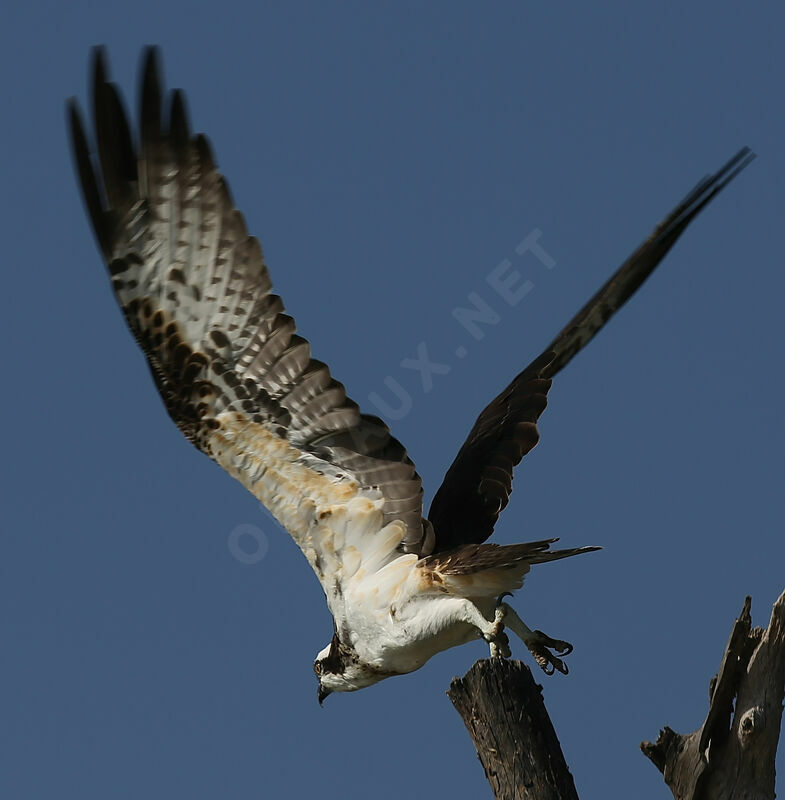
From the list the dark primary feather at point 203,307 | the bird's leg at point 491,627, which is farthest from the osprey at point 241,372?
the bird's leg at point 491,627

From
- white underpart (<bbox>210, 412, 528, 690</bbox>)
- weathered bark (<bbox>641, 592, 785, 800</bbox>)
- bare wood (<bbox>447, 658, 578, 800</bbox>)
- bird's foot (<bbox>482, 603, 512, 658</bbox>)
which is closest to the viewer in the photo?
weathered bark (<bbox>641, 592, 785, 800</bbox>)

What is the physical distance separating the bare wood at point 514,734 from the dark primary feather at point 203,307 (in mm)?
1359

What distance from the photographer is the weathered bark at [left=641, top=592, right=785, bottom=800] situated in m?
6.25

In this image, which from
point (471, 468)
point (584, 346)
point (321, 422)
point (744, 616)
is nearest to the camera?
point (744, 616)

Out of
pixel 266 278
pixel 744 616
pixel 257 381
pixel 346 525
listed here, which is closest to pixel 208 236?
pixel 266 278

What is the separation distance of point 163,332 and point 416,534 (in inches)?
74.8

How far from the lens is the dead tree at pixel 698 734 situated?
6.27 metres

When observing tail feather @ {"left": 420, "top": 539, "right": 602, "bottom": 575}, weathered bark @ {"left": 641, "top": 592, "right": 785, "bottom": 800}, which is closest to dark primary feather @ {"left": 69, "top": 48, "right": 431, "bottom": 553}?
tail feather @ {"left": 420, "top": 539, "right": 602, "bottom": 575}

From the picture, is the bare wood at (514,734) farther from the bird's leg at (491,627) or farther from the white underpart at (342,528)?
the white underpart at (342,528)

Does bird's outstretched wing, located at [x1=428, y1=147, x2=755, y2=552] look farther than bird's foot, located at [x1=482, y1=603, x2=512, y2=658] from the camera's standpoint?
Yes

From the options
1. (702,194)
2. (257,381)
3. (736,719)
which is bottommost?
(736,719)

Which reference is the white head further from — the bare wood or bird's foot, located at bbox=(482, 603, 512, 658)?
the bare wood

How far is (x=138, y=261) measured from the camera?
7.85m

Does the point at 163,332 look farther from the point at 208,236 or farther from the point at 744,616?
the point at 744,616
